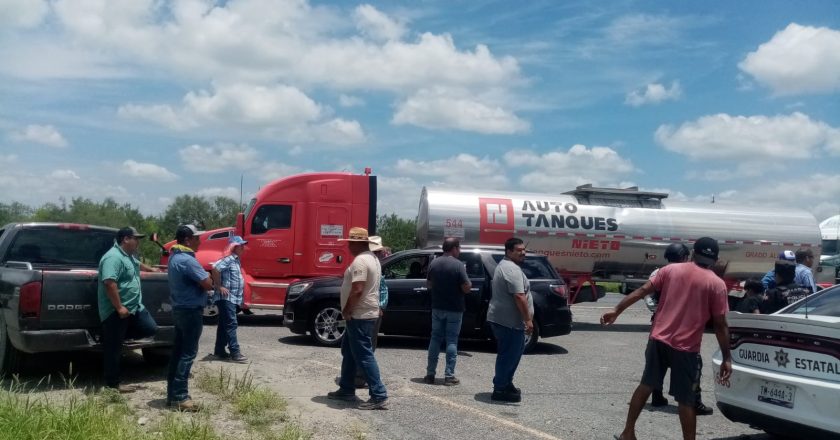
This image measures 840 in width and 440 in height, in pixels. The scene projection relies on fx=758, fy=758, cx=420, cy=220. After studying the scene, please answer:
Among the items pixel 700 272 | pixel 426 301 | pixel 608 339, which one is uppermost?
pixel 700 272

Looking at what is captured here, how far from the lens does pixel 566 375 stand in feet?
32.6

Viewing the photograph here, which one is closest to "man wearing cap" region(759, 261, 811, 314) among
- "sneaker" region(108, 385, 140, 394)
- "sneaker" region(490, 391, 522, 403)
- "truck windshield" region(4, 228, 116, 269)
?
"sneaker" region(490, 391, 522, 403)

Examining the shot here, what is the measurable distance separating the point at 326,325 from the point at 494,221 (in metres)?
5.28

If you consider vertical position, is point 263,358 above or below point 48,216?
below

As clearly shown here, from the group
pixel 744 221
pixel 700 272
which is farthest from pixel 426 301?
pixel 744 221

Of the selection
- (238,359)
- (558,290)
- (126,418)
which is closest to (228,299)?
(238,359)

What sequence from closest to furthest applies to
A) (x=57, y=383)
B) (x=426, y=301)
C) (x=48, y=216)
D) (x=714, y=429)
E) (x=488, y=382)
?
(x=714, y=429), (x=57, y=383), (x=488, y=382), (x=426, y=301), (x=48, y=216)

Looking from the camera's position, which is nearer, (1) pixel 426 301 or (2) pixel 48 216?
(1) pixel 426 301

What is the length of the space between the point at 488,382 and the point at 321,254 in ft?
19.4

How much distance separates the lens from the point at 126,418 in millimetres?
6402

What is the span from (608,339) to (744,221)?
4784 millimetres

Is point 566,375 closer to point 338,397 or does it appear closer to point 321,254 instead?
→ point 338,397

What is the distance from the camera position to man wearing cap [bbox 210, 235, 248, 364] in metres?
9.72

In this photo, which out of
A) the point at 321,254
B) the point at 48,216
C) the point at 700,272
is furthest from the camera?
the point at 48,216
